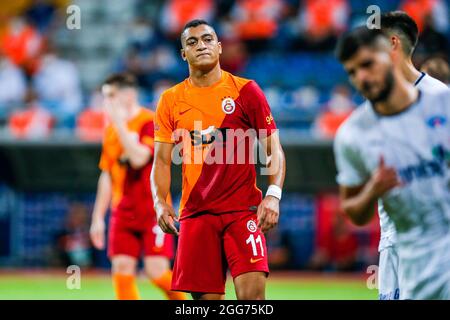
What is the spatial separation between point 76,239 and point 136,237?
7811 millimetres

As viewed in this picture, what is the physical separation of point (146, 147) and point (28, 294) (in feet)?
16.7

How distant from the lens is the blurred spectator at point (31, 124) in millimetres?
16422

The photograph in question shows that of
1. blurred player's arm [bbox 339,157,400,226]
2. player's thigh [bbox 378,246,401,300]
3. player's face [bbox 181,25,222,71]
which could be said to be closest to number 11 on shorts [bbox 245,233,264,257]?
player's thigh [bbox 378,246,401,300]

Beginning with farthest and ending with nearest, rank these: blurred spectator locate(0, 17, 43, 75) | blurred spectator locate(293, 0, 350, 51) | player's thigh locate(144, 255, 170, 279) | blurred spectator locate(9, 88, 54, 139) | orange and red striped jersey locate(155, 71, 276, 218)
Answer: blurred spectator locate(0, 17, 43, 75) < blurred spectator locate(293, 0, 350, 51) < blurred spectator locate(9, 88, 54, 139) < player's thigh locate(144, 255, 170, 279) < orange and red striped jersey locate(155, 71, 276, 218)

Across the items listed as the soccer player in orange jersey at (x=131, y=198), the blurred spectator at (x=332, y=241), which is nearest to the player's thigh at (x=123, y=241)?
the soccer player in orange jersey at (x=131, y=198)

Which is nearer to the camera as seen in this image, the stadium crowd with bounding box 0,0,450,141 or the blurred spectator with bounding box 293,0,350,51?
the stadium crowd with bounding box 0,0,450,141

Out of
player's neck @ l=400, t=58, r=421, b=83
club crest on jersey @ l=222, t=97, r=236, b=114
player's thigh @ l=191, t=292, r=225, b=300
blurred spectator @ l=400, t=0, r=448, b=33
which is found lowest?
player's thigh @ l=191, t=292, r=225, b=300

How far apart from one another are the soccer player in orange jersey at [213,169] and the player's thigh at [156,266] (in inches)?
85.9

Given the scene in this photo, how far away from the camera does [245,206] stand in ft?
22.0

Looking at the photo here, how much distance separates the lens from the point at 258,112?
6.68 m

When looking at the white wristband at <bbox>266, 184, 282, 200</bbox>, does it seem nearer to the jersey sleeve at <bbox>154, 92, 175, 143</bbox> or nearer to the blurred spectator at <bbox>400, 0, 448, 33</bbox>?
the jersey sleeve at <bbox>154, 92, 175, 143</bbox>

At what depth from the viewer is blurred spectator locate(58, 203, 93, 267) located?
16.7 m

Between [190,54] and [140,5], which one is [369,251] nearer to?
[140,5]
